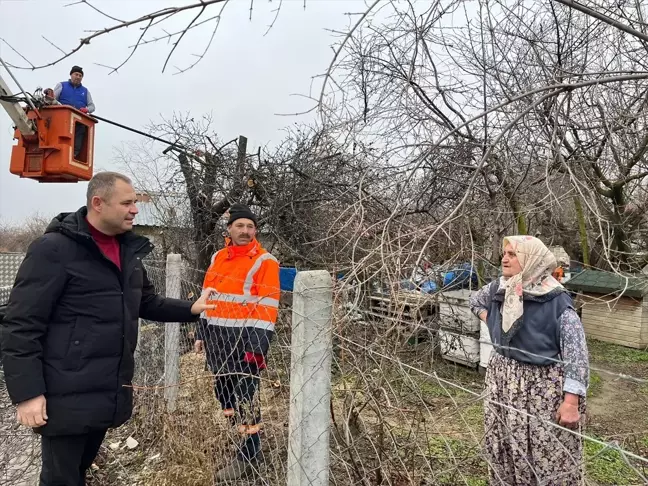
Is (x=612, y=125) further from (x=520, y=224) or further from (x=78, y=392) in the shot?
(x=78, y=392)

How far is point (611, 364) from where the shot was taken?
23.0ft

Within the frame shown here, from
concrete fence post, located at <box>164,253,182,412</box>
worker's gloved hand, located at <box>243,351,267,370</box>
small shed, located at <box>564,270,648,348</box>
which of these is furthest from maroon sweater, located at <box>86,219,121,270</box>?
small shed, located at <box>564,270,648,348</box>

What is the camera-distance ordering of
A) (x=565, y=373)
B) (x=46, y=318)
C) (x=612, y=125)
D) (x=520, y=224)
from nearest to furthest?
(x=46, y=318)
(x=565, y=373)
(x=612, y=125)
(x=520, y=224)

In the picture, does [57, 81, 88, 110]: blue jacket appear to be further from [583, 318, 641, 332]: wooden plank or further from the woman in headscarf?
[583, 318, 641, 332]: wooden plank

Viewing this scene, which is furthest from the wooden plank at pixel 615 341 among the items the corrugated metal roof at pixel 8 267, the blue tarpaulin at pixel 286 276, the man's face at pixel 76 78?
the corrugated metal roof at pixel 8 267

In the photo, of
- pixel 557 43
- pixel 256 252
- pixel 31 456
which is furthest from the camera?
pixel 557 43

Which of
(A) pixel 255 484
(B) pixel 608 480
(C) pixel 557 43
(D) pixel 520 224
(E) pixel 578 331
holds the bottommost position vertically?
(B) pixel 608 480

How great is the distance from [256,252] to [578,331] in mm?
1797

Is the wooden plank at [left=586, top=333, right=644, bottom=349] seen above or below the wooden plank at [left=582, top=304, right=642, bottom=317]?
below

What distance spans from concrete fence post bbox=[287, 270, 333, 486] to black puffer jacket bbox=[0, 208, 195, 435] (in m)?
0.97

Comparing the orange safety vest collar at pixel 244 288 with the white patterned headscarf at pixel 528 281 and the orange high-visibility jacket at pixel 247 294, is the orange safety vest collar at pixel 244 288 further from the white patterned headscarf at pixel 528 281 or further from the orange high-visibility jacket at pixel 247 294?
the white patterned headscarf at pixel 528 281

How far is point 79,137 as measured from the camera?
445cm

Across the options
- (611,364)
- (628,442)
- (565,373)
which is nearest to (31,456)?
(565,373)

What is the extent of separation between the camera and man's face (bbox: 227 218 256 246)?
2.91 metres
